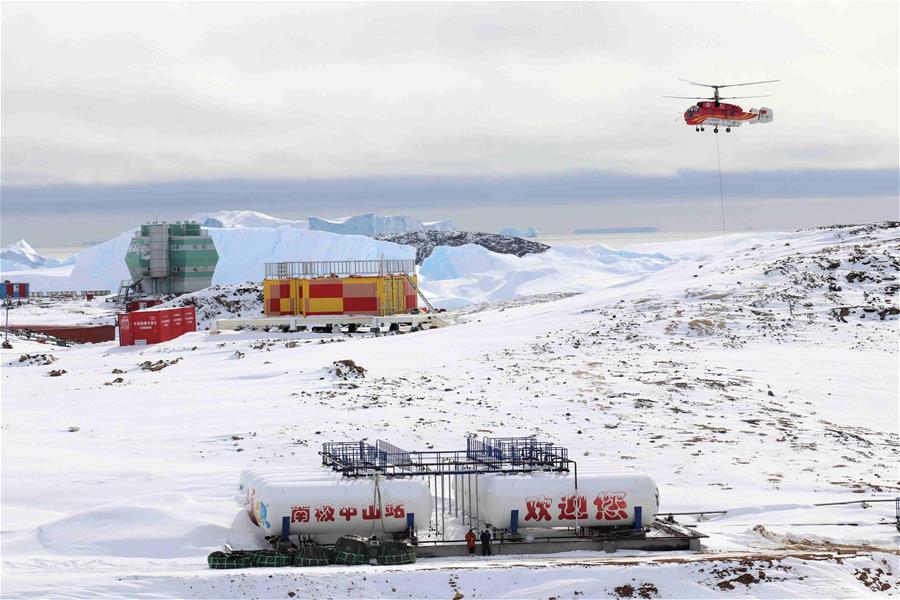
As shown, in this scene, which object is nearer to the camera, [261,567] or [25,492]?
[261,567]

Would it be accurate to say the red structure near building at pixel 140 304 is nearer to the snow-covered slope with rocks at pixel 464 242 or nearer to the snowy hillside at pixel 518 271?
the snowy hillside at pixel 518 271

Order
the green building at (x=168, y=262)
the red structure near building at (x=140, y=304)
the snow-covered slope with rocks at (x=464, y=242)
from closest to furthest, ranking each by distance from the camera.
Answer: the red structure near building at (x=140, y=304) → the green building at (x=168, y=262) → the snow-covered slope with rocks at (x=464, y=242)

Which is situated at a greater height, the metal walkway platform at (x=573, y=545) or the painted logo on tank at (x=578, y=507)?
the painted logo on tank at (x=578, y=507)

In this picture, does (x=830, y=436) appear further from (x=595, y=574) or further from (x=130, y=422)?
(x=130, y=422)

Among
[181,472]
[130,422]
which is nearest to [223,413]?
[130,422]

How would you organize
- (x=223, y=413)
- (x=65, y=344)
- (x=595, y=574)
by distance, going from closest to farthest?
(x=595, y=574)
(x=223, y=413)
(x=65, y=344)

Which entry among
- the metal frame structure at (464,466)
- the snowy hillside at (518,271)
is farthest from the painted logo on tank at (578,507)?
the snowy hillside at (518,271)

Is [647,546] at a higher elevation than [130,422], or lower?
lower

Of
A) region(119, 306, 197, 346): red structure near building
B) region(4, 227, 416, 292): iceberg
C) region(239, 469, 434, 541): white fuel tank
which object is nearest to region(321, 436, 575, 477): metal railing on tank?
region(239, 469, 434, 541): white fuel tank
